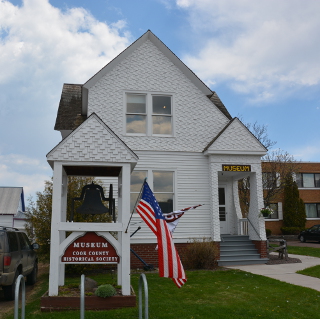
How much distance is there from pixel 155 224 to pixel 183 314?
6.02 feet

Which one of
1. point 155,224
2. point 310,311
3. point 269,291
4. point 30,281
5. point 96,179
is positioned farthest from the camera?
point 96,179

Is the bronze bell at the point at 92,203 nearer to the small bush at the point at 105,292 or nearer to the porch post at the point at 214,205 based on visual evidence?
the small bush at the point at 105,292

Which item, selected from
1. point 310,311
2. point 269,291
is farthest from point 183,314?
point 269,291

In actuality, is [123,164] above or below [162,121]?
below

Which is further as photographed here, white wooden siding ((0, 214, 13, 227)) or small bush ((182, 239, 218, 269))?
white wooden siding ((0, 214, 13, 227))

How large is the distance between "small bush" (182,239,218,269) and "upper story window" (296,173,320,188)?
26.0 m

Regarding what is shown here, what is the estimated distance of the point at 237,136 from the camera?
15.6 m

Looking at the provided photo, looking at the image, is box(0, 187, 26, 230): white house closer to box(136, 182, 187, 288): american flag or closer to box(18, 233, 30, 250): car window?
box(18, 233, 30, 250): car window

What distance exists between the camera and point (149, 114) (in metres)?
15.8

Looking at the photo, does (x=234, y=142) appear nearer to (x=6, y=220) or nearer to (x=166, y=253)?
(x=166, y=253)

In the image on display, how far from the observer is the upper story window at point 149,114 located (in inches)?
618

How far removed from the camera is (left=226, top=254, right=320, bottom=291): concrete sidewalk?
35.4 ft

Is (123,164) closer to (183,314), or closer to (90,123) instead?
(90,123)

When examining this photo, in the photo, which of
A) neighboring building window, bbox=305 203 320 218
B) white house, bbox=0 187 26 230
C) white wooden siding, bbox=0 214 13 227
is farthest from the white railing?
white wooden siding, bbox=0 214 13 227
